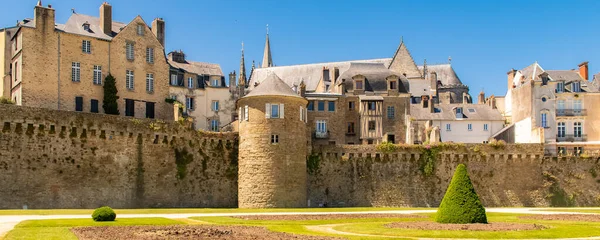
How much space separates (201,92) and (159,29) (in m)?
7.42

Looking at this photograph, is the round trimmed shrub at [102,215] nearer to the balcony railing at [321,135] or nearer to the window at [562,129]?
the balcony railing at [321,135]

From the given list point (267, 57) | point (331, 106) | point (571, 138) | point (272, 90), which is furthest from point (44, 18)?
point (267, 57)

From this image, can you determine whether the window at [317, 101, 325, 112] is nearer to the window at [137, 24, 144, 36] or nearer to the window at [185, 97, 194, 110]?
the window at [185, 97, 194, 110]

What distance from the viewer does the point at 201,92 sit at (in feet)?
240

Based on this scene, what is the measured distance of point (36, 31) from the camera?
192 ft

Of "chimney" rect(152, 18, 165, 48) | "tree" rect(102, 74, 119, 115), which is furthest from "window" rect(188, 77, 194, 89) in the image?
"tree" rect(102, 74, 119, 115)

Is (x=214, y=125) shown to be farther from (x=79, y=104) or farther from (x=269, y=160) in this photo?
(x=269, y=160)

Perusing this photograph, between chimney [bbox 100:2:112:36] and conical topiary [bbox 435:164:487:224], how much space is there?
37.9m

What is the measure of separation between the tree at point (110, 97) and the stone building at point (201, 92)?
29.4 feet

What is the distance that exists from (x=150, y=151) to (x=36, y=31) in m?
13.8

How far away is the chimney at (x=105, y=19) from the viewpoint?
6400 centimetres

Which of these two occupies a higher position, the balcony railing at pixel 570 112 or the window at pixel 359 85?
the window at pixel 359 85

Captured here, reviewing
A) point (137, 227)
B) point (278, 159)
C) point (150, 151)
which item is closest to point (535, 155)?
point (278, 159)

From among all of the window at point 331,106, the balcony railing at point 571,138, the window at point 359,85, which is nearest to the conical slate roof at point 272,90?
the window at point 331,106
